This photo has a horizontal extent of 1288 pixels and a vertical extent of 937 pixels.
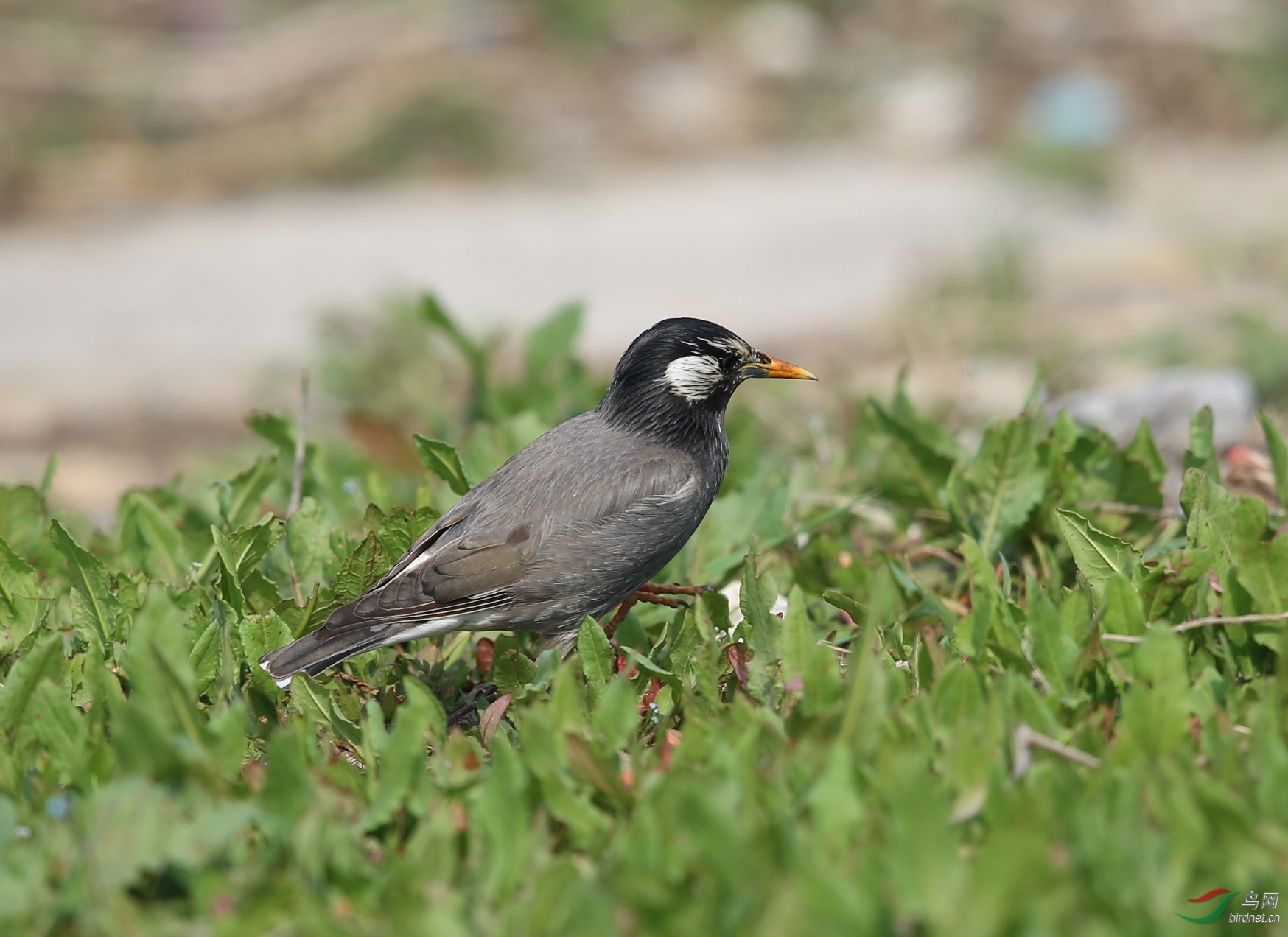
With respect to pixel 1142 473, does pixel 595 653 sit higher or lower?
higher

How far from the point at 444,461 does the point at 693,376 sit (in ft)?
2.58

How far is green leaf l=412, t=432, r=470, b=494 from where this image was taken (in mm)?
4133

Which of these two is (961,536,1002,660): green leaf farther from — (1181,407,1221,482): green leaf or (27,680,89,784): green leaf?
(27,680,89,784): green leaf

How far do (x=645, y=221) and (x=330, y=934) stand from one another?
10.1m

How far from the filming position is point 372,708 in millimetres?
3072

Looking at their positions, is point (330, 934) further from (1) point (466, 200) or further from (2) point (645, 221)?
(1) point (466, 200)

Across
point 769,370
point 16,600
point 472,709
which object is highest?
→ point 769,370

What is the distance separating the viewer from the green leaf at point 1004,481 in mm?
4031

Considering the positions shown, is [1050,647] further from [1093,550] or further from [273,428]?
[273,428]

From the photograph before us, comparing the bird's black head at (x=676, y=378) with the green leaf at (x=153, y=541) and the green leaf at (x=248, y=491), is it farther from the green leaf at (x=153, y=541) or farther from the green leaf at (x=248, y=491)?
the green leaf at (x=153, y=541)

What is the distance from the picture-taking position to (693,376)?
418 cm

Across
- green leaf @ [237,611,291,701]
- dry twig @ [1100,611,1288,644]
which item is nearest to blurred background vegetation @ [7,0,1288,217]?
dry twig @ [1100,611,1288,644]

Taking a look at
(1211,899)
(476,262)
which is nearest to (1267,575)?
(1211,899)

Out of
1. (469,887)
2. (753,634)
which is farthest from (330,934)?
(753,634)
